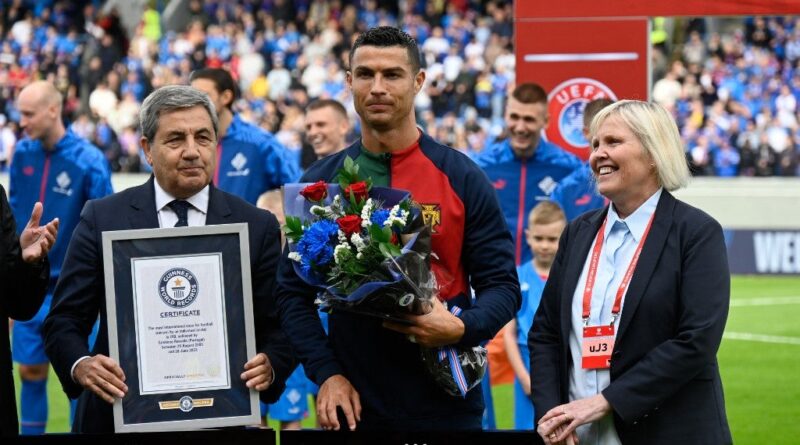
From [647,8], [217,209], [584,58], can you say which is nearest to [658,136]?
[217,209]

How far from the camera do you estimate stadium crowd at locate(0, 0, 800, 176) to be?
23672 mm

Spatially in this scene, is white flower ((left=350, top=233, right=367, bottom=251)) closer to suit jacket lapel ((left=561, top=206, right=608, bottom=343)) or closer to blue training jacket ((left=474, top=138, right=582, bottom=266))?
suit jacket lapel ((left=561, top=206, right=608, bottom=343))

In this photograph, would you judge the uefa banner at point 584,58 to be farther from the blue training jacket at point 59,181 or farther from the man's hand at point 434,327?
the man's hand at point 434,327

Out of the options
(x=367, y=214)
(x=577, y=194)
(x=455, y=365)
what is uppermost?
(x=367, y=214)

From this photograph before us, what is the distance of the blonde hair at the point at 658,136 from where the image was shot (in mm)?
3930

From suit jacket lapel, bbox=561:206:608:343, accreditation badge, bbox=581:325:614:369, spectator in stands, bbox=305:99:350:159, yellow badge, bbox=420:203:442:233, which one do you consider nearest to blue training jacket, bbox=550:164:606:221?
spectator in stands, bbox=305:99:350:159

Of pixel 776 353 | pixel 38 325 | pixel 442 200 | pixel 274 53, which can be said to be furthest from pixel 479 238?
pixel 274 53

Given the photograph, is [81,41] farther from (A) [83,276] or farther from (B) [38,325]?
(A) [83,276]

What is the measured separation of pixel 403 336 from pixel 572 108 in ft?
14.5

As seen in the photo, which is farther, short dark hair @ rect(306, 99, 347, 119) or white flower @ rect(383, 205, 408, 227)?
short dark hair @ rect(306, 99, 347, 119)

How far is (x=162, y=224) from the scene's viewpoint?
4109 mm

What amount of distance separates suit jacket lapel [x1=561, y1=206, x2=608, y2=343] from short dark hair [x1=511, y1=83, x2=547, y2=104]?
349 cm

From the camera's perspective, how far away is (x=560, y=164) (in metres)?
8.11

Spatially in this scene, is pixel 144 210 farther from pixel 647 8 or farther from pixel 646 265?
pixel 647 8
